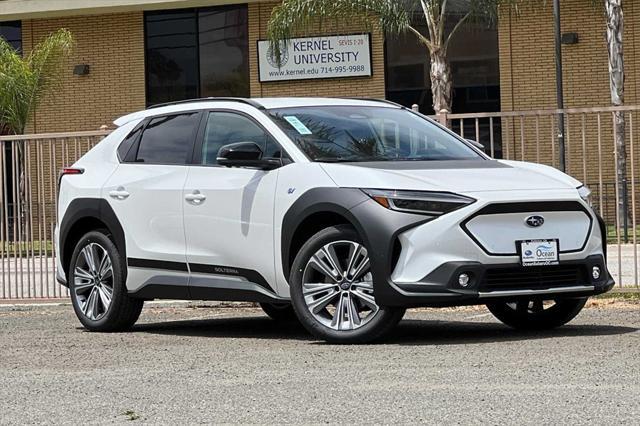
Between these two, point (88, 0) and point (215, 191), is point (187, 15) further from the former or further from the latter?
point (215, 191)

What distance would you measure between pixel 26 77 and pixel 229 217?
23.8 m

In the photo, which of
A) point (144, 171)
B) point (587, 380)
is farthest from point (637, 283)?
point (587, 380)

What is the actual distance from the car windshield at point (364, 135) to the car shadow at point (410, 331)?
1245 millimetres

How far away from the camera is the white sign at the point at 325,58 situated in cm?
3469

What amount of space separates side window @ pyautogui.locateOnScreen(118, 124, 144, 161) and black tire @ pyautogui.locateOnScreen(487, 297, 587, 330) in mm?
3115

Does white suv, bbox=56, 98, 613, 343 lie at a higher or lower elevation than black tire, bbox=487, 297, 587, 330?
higher

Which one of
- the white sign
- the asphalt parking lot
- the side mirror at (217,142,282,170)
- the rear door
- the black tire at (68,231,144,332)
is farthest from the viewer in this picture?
the white sign

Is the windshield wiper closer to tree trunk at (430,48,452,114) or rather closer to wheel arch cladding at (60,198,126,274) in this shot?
wheel arch cladding at (60,198,126,274)

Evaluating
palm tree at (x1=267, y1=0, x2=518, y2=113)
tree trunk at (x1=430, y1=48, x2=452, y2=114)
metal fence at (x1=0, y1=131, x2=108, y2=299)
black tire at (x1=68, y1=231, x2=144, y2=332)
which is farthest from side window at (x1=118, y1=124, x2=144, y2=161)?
tree trunk at (x1=430, y1=48, x2=452, y2=114)

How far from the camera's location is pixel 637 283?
43.9 feet

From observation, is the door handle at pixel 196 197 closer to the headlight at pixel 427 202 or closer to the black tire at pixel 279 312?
the black tire at pixel 279 312

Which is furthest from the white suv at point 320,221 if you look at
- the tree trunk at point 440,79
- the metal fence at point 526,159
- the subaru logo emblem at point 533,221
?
the tree trunk at point 440,79

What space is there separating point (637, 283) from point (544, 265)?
4098 millimetres

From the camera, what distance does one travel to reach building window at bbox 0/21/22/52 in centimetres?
3734
